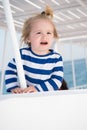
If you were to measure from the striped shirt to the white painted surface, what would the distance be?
1.79 ft

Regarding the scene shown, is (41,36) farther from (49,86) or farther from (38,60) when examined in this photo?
(49,86)

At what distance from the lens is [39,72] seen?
126 centimetres

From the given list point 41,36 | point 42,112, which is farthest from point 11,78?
point 42,112

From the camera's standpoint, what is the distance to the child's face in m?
1.27

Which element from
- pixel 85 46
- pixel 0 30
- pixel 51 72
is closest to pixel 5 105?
pixel 51 72

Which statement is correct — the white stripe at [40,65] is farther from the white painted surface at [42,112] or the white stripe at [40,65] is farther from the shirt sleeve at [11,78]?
the white painted surface at [42,112]

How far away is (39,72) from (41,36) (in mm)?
160

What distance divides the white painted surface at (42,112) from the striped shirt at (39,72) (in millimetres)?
544

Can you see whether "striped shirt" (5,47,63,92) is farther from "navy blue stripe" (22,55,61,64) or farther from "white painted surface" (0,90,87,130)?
"white painted surface" (0,90,87,130)

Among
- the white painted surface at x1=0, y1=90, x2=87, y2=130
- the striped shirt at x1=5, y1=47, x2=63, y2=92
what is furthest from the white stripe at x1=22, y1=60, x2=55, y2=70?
the white painted surface at x1=0, y1=90, x2=87, y2=130

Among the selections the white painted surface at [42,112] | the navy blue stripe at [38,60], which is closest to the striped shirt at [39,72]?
the navy blue stripe at [38,60]

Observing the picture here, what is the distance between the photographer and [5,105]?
630 mm

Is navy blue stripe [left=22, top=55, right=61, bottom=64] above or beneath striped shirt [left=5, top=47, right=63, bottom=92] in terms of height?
above

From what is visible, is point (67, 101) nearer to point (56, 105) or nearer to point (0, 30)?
point (56, 105)
